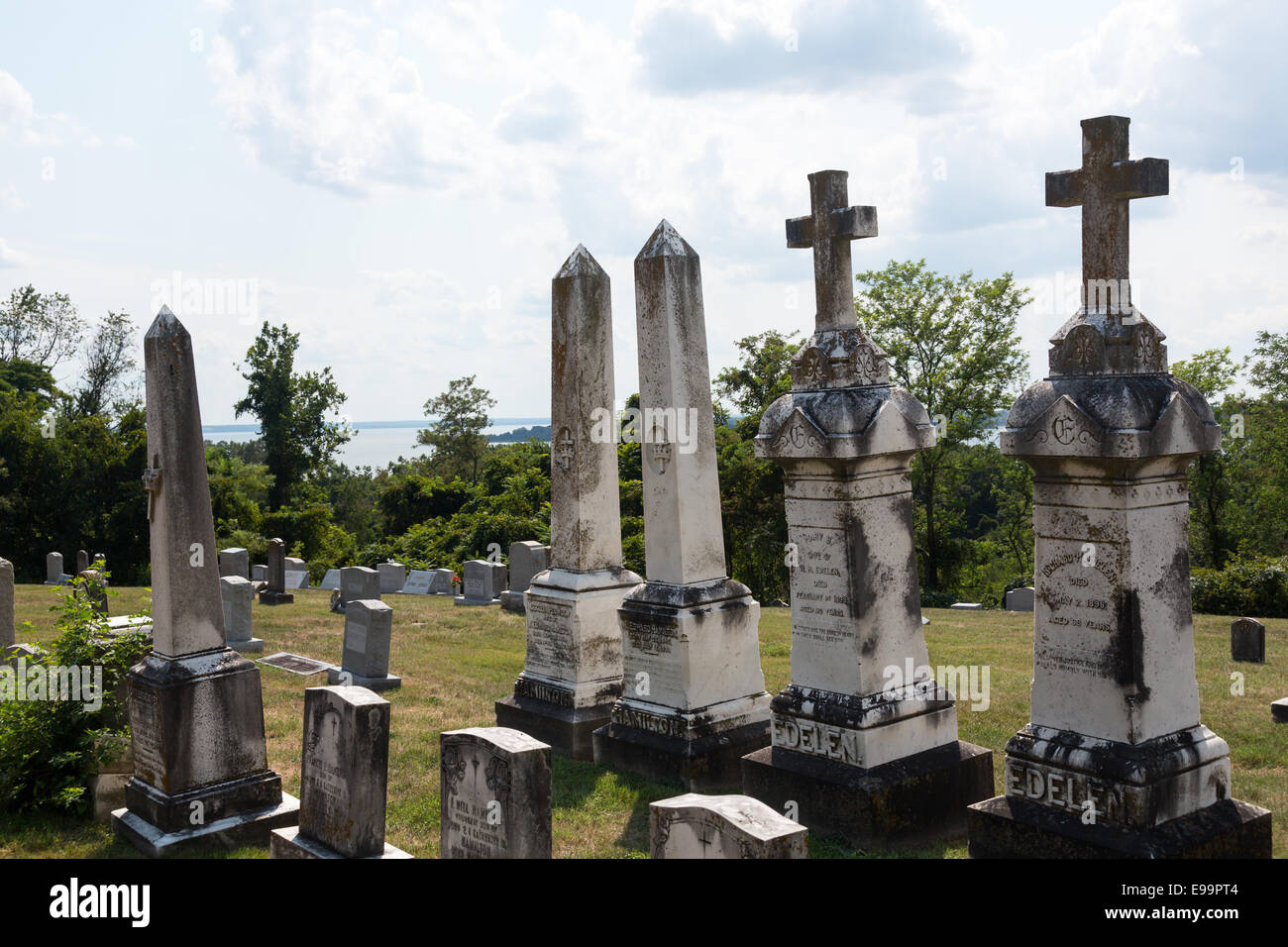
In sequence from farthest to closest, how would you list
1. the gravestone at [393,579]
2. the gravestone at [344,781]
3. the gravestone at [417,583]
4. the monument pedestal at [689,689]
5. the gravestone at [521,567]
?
the gravestone at [393,579]
the gravestone at [417,583]
the gravestone at [521,567]
the monument pedestal at [689,689]
the gravestone at [344,781]

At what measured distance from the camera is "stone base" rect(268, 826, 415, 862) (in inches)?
224

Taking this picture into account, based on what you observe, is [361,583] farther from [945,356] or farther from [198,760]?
[945,356]

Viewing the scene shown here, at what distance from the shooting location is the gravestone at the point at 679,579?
27.6 feet

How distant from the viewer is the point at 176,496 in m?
7.11

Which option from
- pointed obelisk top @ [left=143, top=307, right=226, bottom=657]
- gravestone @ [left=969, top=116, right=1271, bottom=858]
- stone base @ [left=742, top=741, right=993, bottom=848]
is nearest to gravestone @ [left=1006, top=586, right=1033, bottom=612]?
stone base @ [left=742, top=741, right=993, bottom=848]

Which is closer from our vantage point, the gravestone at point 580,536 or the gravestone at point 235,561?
the gravestone at point 580,536

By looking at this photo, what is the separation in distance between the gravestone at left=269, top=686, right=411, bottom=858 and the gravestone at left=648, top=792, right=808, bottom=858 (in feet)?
5.58

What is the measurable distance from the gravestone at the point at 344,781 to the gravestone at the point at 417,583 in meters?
18.0

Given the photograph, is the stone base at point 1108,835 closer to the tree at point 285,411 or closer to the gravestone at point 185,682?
the gravestone at point 185,682

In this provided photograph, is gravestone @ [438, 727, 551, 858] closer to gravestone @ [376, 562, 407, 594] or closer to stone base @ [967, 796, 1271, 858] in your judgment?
stone base @ [967, 796, 1271, 858]

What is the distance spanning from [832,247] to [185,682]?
542cm

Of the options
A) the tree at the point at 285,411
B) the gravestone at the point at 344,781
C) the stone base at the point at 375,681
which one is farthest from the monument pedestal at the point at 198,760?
the tree at the point at 285,411
